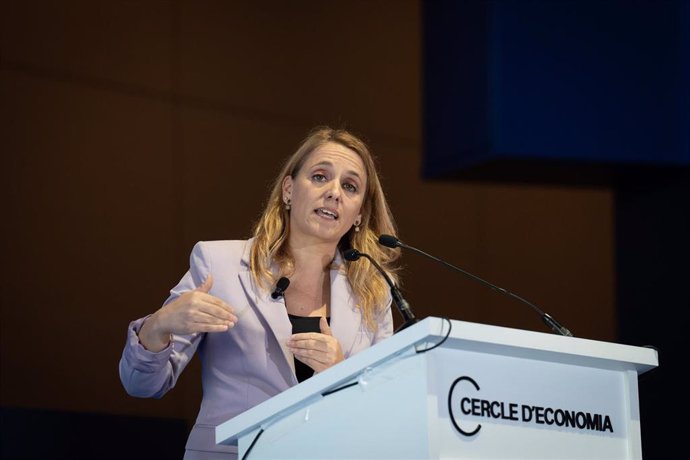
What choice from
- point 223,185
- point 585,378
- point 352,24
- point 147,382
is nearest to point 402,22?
point 352,24

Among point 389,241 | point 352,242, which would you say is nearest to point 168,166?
point 352,242

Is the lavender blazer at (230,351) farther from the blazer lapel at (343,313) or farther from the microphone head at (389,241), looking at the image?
the microphone head at (389,241)

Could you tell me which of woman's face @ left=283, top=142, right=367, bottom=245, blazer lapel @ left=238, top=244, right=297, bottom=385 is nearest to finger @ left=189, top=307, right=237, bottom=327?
blazer lapel @ left=238, top=244, right=297, bottom=385

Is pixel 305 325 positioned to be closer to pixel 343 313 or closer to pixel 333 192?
pixel 343 313

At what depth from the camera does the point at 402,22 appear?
4723 millimetres

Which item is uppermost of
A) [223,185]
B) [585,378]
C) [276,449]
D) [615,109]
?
[615,109]

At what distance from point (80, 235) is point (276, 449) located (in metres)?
2.04

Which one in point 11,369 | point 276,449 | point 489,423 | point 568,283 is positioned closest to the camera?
point 489,423

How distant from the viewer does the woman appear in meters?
2.38

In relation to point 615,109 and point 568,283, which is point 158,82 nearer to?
point 615,109

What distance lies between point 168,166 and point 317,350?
1878 millimetres

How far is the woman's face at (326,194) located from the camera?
9.34 feet

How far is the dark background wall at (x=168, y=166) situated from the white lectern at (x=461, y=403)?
72.6 inches

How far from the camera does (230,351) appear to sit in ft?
8.46
